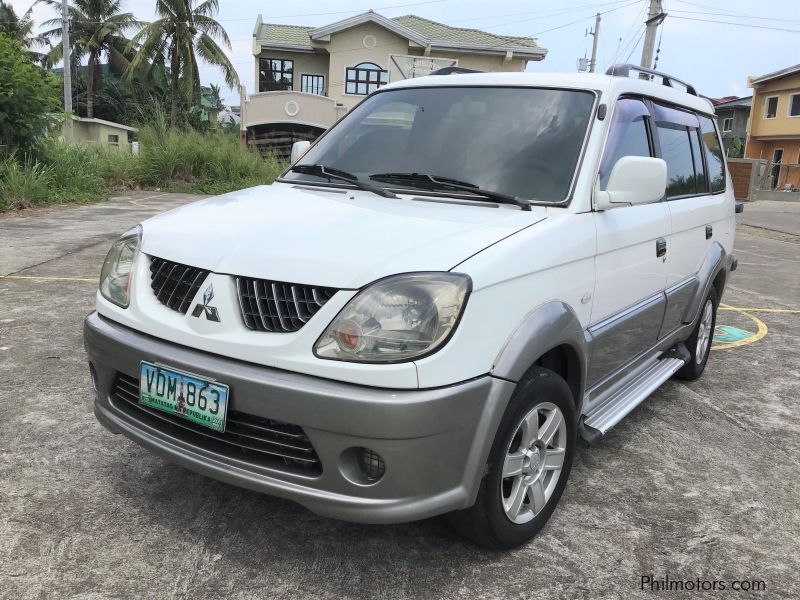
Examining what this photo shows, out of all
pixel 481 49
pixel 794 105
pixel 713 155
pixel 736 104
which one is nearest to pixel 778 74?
pixel 794 105

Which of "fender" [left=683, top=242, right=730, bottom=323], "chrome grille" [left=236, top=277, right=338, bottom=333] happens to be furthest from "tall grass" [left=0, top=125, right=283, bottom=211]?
"chrome grille" [left=236, top=277, right=338, bottom=333]

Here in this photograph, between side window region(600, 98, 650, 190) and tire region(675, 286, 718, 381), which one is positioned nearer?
side window region(600, 98, 650, 190)

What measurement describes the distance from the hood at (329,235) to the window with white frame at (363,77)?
3084 cm

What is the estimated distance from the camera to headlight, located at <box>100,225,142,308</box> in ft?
8.27

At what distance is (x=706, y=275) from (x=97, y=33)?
4095 cm

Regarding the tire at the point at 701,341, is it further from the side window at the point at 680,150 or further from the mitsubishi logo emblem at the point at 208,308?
the mitsubishi logo emblem at the point at 208,308

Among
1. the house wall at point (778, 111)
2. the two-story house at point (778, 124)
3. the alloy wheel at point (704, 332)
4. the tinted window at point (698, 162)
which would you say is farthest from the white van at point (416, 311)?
the house wall at point (778, 111)

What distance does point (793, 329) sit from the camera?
6.00 m

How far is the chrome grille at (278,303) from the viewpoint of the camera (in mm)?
2062

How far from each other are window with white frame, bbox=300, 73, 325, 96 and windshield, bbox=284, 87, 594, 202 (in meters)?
31.8

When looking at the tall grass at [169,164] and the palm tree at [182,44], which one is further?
the palm tree at [182,44]

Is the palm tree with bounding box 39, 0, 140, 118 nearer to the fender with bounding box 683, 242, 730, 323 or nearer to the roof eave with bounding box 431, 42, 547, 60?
the roof eave with bounding box 431, 42, 547, 60

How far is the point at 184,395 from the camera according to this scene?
218cm

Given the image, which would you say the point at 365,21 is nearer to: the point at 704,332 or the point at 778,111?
the point at 778,111
